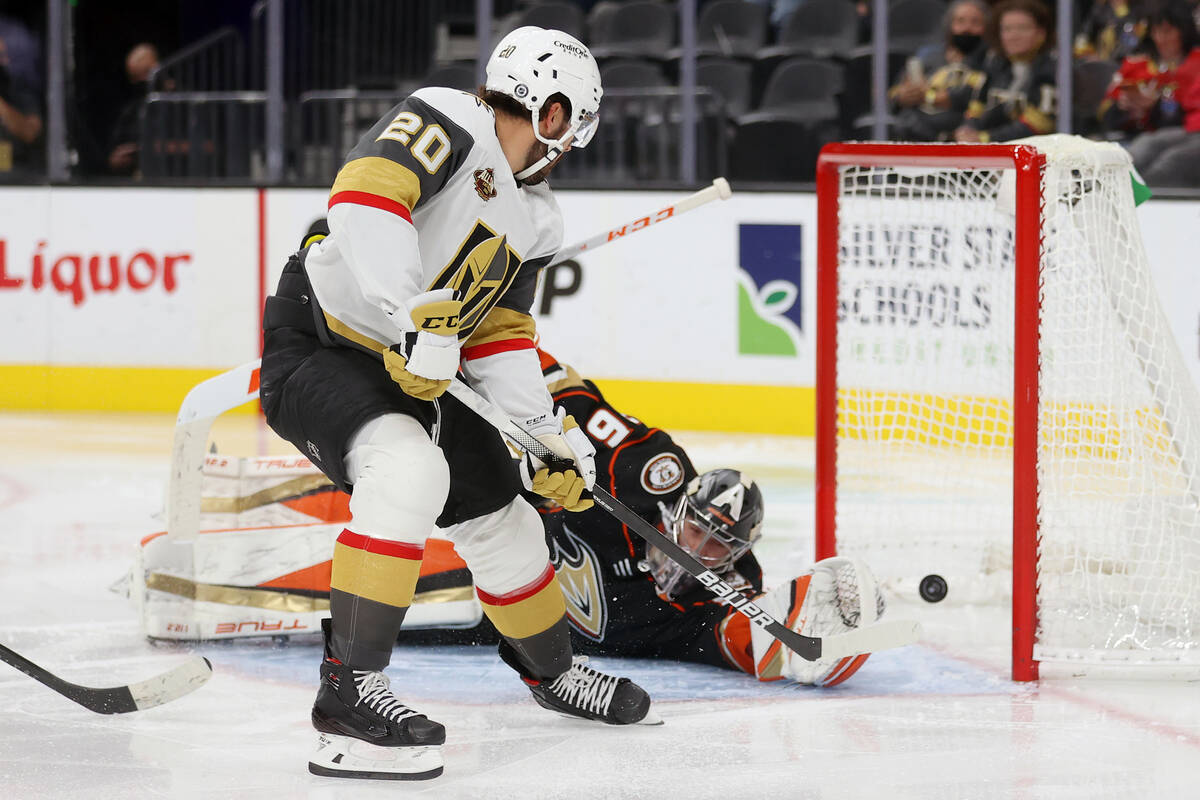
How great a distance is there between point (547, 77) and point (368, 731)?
946mm

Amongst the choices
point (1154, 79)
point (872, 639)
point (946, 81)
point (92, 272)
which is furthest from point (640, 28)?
point (872, 639)

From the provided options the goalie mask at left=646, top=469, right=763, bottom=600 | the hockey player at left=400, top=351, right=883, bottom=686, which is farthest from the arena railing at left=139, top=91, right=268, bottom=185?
the goalie mask at left=646, top=469, right=763, bottom=600

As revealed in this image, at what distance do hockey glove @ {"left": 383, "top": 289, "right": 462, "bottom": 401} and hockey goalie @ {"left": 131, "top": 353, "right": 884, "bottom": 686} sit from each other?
26.8 inches

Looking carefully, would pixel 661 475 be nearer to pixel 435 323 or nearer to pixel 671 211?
pixel 671 211

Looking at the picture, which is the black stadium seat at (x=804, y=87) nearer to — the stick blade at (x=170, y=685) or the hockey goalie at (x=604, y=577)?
the hockey goalie at (x=604, y=577)

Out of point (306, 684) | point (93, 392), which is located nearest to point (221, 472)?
point (306, 684)

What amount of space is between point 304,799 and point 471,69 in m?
4.75

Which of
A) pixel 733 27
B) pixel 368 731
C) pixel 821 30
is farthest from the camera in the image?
pixel 733 27

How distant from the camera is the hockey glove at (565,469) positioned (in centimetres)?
249

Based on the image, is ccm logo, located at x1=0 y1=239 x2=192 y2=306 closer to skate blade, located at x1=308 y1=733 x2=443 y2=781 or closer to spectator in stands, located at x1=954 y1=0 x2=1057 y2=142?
spectator in stands, located at x1=954 y1=0 x2=1057 y2=142

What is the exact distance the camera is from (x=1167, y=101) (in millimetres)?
5535

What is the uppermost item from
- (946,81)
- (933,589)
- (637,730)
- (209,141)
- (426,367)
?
(946,81)

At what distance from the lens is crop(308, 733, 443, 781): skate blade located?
2389 millimetres

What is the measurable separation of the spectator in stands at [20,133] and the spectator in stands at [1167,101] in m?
3.83
